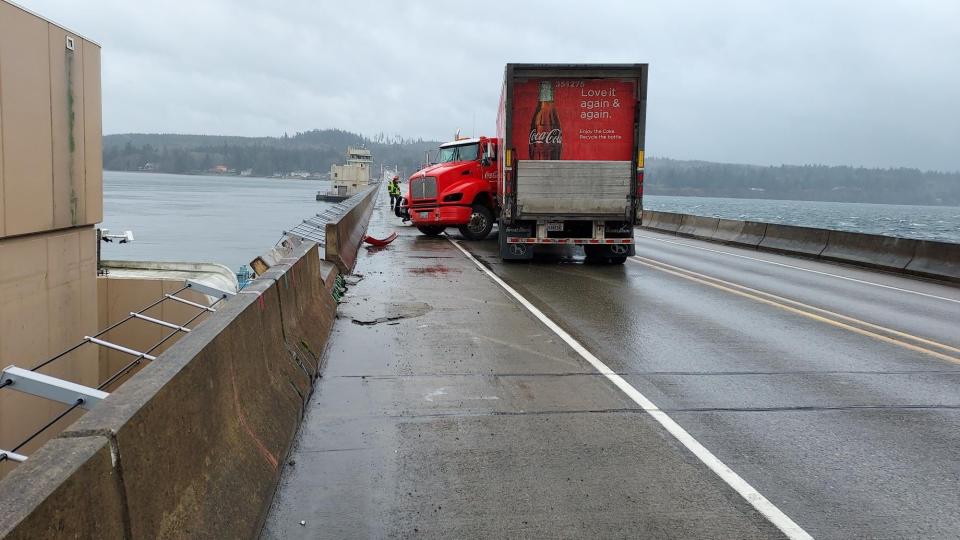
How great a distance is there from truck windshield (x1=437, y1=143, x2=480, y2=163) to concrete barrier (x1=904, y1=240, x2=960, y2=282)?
38.7 ft

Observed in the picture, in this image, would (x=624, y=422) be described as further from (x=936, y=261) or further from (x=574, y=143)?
(x=936, y=261)

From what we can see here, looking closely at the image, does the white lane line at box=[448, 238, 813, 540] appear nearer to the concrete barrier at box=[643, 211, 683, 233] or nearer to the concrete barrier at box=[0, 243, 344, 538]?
the concrete barrier at box=[0, 243, 344, 538]

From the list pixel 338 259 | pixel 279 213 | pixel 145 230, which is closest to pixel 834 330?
pixel 338 259

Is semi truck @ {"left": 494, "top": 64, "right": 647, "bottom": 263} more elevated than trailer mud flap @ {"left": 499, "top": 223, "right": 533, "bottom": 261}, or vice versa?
semi truck @ {"left": 494, "top": 64, "right": 647, "bottom": 263}

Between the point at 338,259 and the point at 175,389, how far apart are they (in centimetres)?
1107

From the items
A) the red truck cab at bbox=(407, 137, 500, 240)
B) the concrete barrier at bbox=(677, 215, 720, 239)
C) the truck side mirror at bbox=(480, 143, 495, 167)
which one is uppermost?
the truck side mirror at bbox=(480, 143, 495, 167)

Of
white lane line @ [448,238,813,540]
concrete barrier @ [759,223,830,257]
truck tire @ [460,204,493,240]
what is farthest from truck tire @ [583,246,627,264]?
white lane line @ [448,238,813,540]

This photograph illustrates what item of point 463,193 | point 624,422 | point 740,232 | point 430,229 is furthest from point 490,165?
point 624,422

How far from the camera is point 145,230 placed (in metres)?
60.9

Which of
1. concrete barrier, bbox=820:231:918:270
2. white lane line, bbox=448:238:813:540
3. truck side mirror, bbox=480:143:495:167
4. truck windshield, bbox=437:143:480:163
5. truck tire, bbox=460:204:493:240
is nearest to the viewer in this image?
white lane line, bbox=448:238:813:540

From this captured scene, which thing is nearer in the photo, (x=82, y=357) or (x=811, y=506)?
(x=811, y=506)

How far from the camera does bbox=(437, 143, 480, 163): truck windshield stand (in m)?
23.6

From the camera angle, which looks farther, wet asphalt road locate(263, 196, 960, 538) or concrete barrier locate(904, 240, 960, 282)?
concrete barrier locate(904, 240, 960, 282)

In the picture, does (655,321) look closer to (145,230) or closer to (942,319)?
(942,319)
